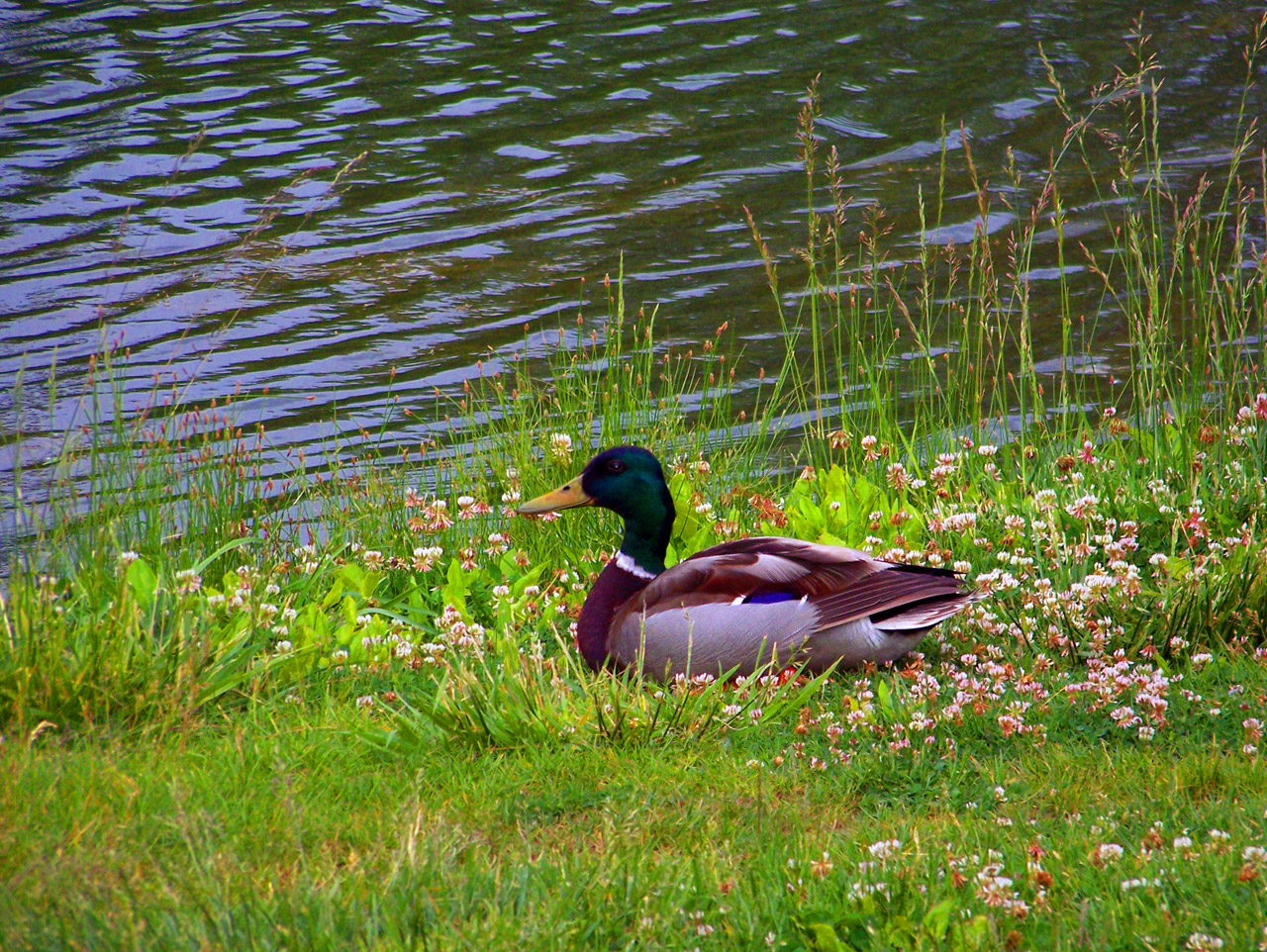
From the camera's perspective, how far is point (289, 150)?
1336cm

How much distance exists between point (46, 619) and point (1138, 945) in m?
3.25

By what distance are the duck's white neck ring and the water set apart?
12.1ft

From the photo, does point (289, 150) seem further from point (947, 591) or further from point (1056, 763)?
point (1056, 763)

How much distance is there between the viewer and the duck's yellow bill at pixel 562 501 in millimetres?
5410

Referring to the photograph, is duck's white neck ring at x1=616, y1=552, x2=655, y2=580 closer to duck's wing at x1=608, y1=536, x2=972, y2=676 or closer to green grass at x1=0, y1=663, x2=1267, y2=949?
duck's wing at x1=608, y1=536, x2=972, y2=676

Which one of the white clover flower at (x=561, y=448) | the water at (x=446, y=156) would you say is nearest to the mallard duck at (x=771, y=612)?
the white clover flower at (x=561, y=448)

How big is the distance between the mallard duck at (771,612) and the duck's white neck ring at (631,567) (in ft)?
0.70

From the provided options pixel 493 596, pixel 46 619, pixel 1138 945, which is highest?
pixel 46 619

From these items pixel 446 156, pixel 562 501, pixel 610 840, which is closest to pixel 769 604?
pixel 562 501

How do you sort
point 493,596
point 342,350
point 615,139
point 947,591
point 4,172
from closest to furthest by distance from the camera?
point 947,591
point 493,596
point 342,350
point 4,172
point 615,139

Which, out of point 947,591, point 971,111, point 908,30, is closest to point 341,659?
point 947,591

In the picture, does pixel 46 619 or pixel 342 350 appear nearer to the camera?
pixel 46 619

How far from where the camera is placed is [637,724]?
405 centimetres

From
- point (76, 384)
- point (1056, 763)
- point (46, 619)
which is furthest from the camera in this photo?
point (76, 384)
